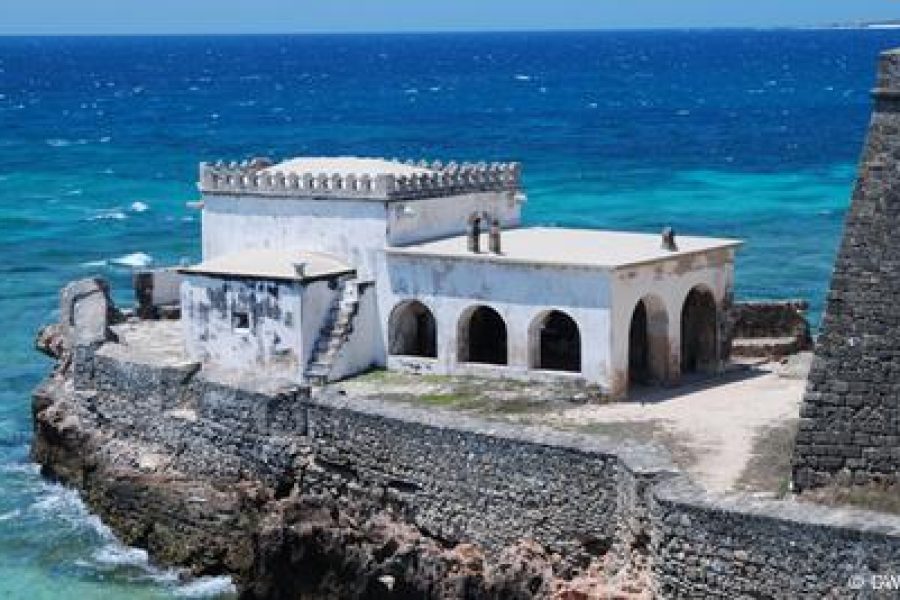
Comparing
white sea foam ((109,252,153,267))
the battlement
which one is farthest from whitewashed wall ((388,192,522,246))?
white sea foam ((109,252,153,267))

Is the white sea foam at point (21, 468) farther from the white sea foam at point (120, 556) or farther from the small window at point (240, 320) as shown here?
the small window at point (240, 320)

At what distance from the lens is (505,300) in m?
29.7

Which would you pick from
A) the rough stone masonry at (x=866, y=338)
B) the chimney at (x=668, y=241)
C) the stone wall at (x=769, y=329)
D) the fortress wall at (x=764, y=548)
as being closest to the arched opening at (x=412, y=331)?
the chimney at (x=668, y=241)

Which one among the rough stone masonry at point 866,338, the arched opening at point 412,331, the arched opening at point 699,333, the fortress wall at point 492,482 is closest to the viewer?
the fortress wall at point 492,482

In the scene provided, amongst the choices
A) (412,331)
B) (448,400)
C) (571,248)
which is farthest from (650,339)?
(412,331)

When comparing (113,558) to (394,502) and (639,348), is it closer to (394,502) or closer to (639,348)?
(394,502)

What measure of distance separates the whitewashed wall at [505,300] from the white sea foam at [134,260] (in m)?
23.5

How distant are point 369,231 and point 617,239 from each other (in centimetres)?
437

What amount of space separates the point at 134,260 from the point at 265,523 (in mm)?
29906

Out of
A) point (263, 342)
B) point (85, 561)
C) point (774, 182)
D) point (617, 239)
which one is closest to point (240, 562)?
point (85, 561)

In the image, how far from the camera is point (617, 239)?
103 feet

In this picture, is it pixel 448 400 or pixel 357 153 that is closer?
pixel 448 400

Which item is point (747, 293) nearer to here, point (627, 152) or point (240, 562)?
point (240, 562)

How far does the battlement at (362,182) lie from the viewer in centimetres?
3142
